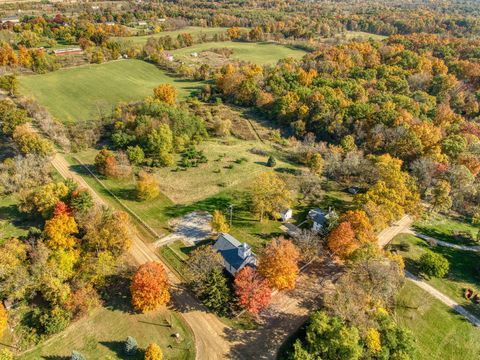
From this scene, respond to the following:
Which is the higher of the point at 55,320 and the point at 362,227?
the point at 362,227

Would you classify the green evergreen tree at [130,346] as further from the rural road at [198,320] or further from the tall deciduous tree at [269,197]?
the tall deciduous tree at [269,197]

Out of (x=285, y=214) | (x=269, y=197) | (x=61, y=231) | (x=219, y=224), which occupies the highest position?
(x=61, y=231)

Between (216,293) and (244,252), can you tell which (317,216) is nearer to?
(244,252)

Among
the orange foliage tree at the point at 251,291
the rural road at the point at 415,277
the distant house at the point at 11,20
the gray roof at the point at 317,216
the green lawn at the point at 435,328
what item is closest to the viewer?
the orange foliage tree at the point at 251,291

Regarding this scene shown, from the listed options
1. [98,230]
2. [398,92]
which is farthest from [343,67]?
[98,230]

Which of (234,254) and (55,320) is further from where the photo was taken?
(234,254)

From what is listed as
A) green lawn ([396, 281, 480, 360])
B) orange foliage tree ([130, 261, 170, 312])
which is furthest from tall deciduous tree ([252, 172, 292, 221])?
green lawn ([396, 281, 480, 360])

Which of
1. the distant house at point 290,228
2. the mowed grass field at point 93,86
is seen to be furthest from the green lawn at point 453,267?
the mowed grass field at point 93,86

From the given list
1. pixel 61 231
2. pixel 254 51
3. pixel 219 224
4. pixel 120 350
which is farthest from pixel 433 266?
pixel 254 51

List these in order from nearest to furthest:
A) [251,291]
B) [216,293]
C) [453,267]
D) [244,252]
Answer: [251,291] → [216,293] → [244,252] → [453,267]
